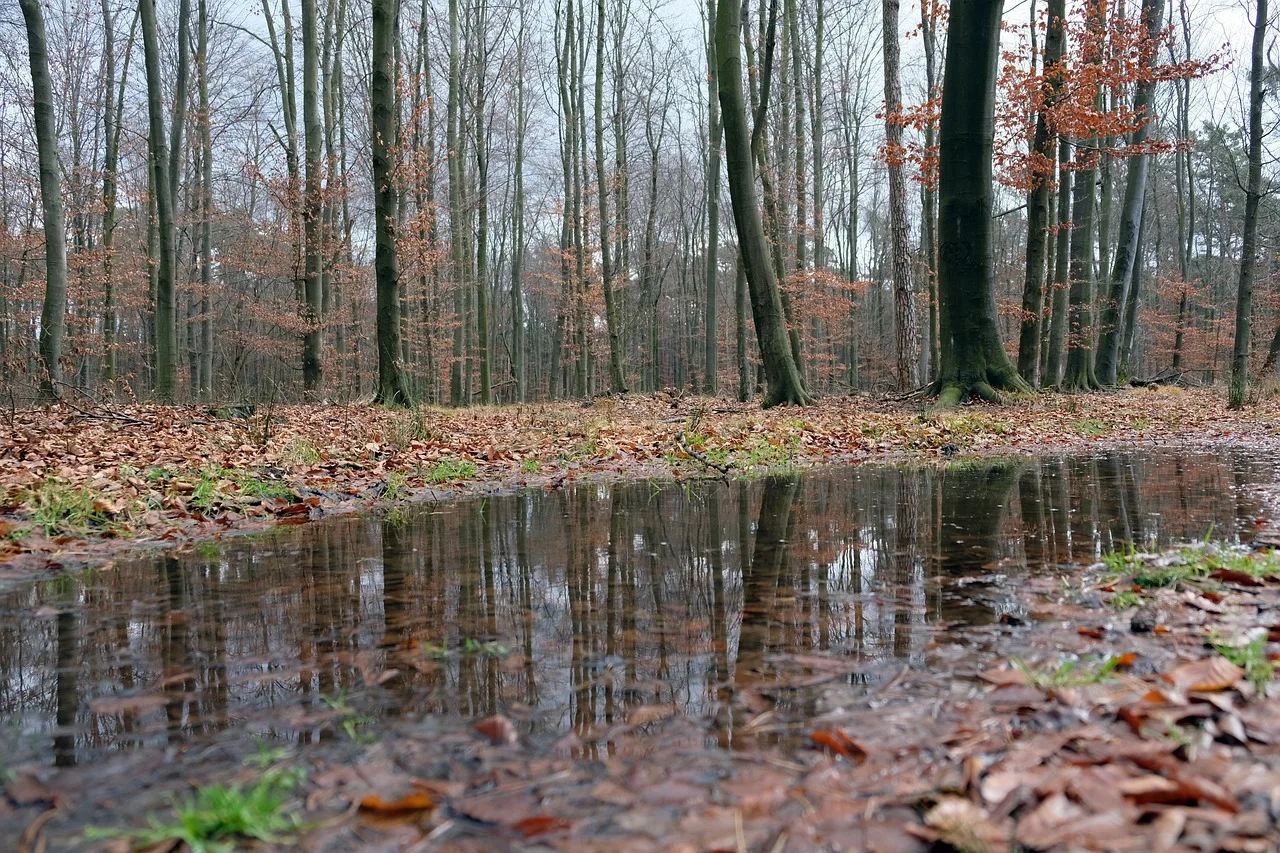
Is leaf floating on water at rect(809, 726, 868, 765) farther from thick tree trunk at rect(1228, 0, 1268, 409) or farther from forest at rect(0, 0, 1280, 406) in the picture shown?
thick tree trunk at rect(1228, 0, 1268, 409)

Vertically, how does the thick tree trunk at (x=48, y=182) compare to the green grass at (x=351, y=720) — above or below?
above

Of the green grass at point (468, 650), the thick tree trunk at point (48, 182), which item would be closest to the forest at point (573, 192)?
the thick tree trunk at point (48, 182)

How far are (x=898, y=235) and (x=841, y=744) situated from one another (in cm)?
1688

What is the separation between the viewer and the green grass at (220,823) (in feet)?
3.35

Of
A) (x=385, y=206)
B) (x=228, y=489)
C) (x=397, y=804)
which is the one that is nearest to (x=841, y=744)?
(x=397, y=804)

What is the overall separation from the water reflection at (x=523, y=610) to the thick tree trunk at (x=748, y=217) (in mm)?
7739

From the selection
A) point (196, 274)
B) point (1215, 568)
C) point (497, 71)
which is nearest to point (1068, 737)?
point (1215, 568)

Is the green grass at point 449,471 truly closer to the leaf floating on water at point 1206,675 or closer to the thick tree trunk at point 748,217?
the leaf floating on water at point 1206,675

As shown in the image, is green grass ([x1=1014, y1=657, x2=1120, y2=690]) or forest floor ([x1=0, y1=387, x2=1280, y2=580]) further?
forest floor ([x1=0, y1=387, x2=1280, y2=580])

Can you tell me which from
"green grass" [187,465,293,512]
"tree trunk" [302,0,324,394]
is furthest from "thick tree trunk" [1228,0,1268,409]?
"tree trunk" [302,0,324,394]

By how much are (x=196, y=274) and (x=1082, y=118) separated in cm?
3083

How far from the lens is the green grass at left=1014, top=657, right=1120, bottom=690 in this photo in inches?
56.5

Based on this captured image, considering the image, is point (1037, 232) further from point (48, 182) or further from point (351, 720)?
point (48, 182)

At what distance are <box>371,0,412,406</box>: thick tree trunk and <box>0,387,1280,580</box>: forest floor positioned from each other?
2.94 ft
